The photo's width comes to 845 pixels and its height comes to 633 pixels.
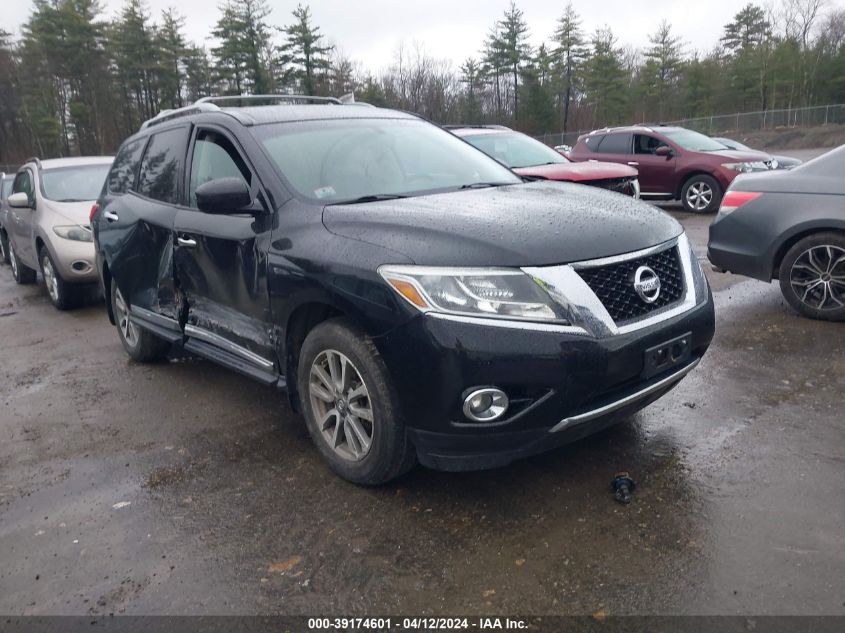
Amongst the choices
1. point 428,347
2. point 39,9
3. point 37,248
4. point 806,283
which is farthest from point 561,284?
point 39,9

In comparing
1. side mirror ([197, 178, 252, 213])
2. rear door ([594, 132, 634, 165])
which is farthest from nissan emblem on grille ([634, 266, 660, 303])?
rear door ([594, 132, 634, 165])

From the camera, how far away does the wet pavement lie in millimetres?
2508

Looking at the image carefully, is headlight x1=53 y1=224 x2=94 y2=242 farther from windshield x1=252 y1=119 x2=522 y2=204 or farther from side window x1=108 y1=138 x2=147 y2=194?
windshield x1=252 y1=119 x2=522 y2=204

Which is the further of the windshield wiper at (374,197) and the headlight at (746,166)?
the headlight at (746,166)

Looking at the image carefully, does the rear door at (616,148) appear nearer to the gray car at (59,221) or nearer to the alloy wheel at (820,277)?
the alloy wheel at (820,277)

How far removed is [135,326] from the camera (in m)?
5.49

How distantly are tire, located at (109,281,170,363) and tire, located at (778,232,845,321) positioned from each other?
512 cm

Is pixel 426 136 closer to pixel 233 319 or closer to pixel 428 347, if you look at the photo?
pixel 233 319

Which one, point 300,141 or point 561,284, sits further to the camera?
point 300,141

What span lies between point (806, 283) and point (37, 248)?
842 centimetres

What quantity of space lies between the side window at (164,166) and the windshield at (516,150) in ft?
18.9

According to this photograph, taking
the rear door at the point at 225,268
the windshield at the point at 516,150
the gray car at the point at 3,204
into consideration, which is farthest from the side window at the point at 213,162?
the gray car at the point at 3,204

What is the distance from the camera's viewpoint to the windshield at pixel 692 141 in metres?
13.2

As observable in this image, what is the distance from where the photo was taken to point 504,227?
2.97 meters
